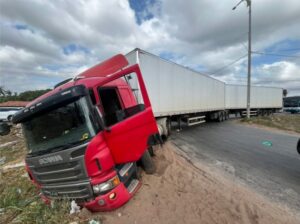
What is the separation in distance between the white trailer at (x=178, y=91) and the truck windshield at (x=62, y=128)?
446 cm

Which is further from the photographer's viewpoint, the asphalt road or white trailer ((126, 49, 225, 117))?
white trailer ((126, 49, 225, 117))

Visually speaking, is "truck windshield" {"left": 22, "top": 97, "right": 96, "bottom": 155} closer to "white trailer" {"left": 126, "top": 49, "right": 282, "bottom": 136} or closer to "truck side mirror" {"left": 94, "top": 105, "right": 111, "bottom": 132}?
"truck side mirror" {"left": 94, "top": 105, "right": 111, "bottom": 132}

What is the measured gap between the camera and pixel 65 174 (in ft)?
11.3

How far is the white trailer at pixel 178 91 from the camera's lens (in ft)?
27.0

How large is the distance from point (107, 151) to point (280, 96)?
35403 millimetres

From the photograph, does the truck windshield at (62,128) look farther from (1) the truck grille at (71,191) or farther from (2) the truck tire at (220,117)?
(2) the truck tire at (220,117)

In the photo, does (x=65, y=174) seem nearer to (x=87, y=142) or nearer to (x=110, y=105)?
(x=87, y=142)

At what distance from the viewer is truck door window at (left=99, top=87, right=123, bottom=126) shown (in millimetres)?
3904

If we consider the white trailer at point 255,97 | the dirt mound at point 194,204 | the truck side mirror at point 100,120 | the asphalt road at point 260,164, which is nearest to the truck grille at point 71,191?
the dirt mound at point 194,204

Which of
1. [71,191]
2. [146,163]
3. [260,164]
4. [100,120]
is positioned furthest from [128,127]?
[260,164]

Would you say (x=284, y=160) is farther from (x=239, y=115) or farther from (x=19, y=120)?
(x=239, y=115)

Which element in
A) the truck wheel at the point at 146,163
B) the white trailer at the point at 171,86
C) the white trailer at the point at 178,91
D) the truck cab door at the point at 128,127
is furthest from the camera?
the white trailer at the point at 178,91

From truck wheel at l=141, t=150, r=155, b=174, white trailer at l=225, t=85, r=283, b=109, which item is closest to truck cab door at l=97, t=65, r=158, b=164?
truck wheel at l=141, t=150, r=155, b=174

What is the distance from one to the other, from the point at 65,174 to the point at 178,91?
26.4 feet
